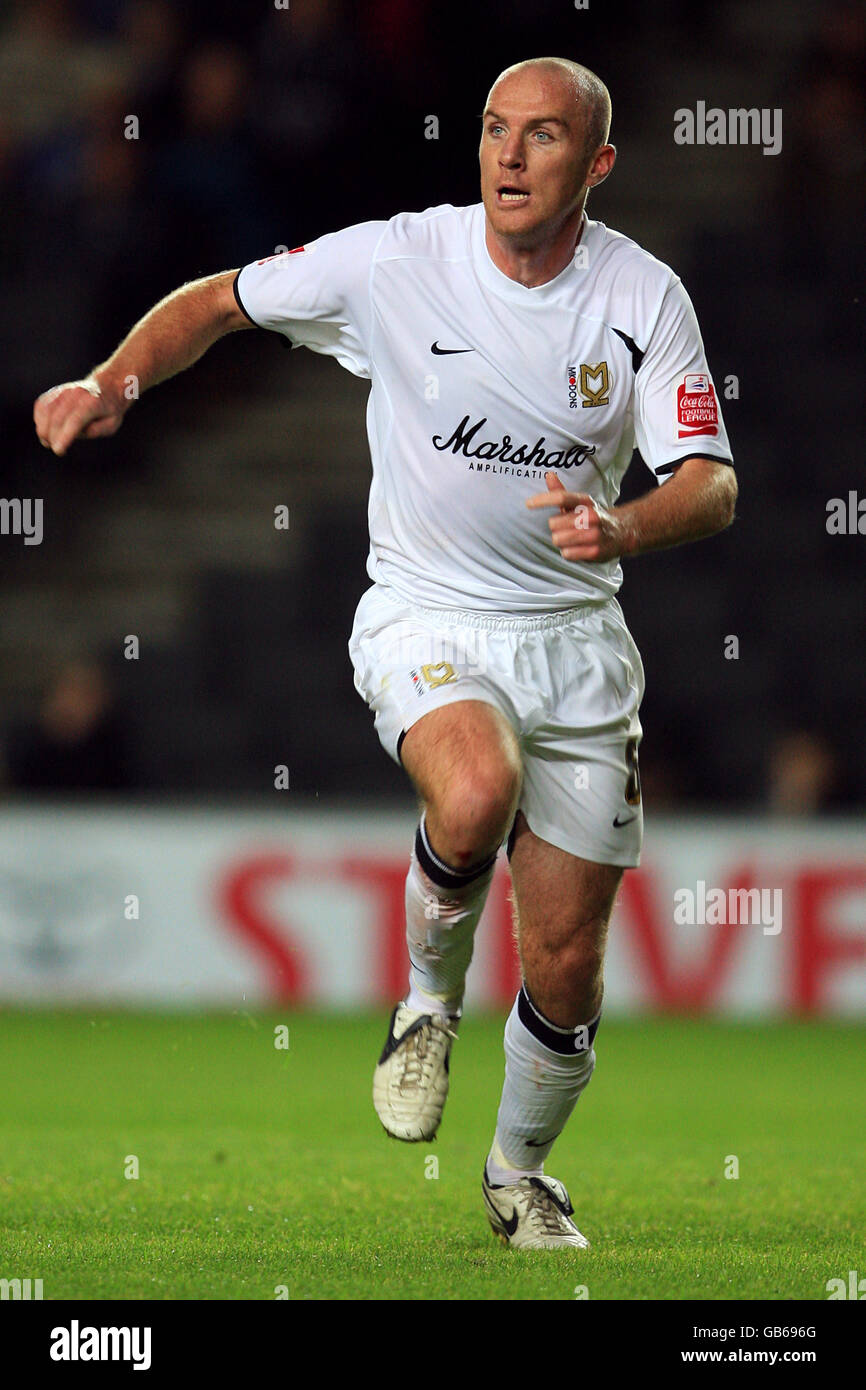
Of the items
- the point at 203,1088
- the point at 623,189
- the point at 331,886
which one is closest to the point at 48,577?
the point at 331,886

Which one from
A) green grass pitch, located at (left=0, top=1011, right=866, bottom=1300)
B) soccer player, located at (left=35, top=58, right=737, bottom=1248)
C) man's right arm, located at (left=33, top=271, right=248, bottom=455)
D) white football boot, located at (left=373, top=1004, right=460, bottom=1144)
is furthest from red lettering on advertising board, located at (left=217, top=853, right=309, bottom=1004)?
man's right arm, located at (left=33, top=271, right=248, bottom=455)

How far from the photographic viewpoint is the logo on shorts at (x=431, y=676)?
4.87 metres

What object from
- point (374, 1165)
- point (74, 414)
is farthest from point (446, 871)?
point (374, 1165)

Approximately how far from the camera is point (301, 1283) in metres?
4.55

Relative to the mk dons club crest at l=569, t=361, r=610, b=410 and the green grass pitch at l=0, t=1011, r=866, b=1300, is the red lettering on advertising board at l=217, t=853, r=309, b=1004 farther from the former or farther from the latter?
the mk dons club crest at l=569, t=361, r=610, b=410

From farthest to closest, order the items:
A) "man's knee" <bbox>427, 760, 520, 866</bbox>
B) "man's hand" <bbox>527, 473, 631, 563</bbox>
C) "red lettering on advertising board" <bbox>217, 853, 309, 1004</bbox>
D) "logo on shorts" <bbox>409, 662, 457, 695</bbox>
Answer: "red lettering on advertising board" <bbox>217, 853, 309, 1004</bbox>, "logo on shorts" <bbox>409, 662, 457, 695</bbox>, "man's knee" <bbox>427, 760, 520, 866</bbox>, "man's hand" <bbox>527, 473, 631, 563</bbox>

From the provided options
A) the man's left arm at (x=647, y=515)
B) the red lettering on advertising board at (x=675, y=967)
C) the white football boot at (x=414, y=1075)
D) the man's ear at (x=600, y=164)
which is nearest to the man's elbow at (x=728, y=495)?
the man's left arm at (x=647, y=515)

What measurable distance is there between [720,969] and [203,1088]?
3019mm

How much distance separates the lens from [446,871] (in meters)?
4.77

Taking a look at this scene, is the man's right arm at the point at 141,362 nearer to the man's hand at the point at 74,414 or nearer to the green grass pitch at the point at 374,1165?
the man's hand at the point at 74,414

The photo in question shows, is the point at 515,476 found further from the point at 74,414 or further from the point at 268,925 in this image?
the point at 268,925

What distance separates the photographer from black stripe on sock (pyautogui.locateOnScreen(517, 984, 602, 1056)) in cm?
522

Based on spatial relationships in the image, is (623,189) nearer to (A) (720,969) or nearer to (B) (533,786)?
(A) (720,969)

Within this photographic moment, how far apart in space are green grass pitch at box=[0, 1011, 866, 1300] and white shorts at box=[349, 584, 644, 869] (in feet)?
3.41
